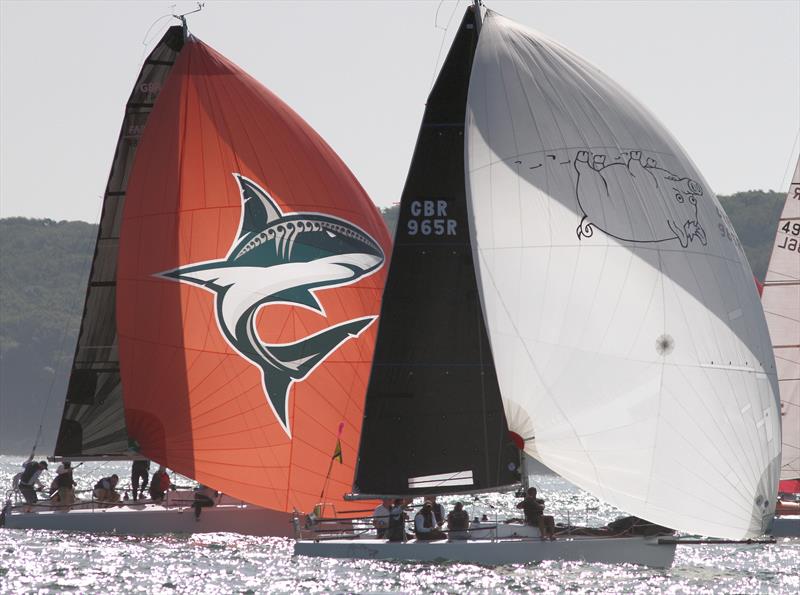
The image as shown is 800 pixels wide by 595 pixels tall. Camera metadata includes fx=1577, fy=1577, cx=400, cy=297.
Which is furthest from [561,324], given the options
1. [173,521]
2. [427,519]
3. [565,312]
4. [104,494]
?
[104,494]

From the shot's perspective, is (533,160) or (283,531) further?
(283,531)

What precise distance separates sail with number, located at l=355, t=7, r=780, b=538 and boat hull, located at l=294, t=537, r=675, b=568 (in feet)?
2.30

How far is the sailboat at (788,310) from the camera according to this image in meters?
27.0

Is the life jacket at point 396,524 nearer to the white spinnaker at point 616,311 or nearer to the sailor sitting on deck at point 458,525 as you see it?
the sailor sitting on deck at point 458,525

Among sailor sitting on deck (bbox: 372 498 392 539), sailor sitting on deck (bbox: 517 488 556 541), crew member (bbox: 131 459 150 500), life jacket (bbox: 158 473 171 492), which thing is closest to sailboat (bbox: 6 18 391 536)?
life jacket (bbox: 158 473 171 492)

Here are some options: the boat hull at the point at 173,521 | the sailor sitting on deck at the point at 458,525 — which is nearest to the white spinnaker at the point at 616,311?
the sailor sitting on deck at the point at 458,525

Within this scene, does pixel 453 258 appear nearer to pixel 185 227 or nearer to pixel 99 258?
pixel 185 227

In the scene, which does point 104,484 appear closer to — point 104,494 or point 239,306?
point 104,494

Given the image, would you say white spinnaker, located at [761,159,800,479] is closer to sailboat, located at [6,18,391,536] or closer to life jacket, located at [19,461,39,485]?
sailboat, located at [6,18,391,536]

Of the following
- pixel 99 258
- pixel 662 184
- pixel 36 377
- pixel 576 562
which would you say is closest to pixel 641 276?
pixel 662 184

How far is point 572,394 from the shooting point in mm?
18422

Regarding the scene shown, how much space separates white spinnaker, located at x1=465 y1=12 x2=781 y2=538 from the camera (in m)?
18.2

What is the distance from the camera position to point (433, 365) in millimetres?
18984

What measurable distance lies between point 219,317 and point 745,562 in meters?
8.63
